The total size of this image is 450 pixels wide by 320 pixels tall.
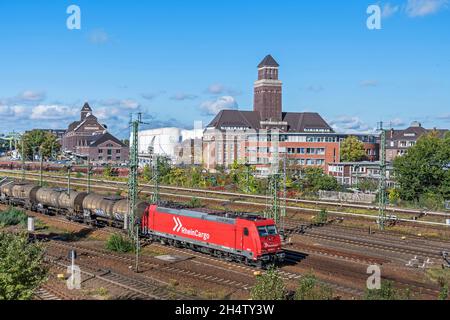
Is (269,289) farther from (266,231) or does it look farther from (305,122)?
(305,122)

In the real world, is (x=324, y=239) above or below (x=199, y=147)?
below

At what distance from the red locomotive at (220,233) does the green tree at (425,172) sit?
119 ft

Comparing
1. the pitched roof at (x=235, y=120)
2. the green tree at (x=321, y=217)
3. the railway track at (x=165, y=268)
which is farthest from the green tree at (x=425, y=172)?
the pitched roof at (x=235, y=120)

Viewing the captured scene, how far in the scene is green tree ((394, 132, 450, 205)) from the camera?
6247 cm

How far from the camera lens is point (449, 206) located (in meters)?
57.5

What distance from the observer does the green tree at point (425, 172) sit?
62.5 m

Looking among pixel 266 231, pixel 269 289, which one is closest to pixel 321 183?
pixel 266 231

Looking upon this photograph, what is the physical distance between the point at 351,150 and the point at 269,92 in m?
28.8

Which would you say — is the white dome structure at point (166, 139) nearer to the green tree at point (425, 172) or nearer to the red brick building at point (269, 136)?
the red brick building at point (269, 136)

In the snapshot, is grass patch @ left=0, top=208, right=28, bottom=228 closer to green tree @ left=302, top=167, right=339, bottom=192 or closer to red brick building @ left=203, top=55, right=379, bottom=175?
green tree @ left=302, top=167, right=339, bottom=192

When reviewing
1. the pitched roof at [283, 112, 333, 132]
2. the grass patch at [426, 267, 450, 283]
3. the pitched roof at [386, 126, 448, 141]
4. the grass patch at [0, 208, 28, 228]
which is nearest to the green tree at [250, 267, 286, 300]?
the grass patch at [426, 267, 450, 283]
